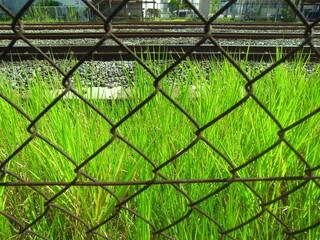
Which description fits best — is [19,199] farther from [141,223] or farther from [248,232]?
[248,232]

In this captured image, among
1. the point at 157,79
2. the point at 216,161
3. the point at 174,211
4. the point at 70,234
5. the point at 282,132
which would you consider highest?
the point at 157,79

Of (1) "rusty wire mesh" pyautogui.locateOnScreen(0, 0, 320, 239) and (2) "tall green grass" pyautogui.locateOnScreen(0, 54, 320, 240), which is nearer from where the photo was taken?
(1) "rusty wire mesh" pyautogui.locateOnScreen(0, 0, 320, 239)

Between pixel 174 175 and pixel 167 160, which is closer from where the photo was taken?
pixel 167 160

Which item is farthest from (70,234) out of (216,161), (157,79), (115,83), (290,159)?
(115,83)

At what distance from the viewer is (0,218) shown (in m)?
0.89

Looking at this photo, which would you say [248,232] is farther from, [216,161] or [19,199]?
[19,199]

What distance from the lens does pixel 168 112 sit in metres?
1.26

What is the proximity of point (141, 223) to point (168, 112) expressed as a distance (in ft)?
1.85

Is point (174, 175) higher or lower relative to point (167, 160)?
lower

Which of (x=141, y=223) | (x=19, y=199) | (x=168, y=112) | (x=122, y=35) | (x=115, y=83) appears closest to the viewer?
A: (x=141, y=223)

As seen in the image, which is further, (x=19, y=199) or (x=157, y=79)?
(x=19, y=199)

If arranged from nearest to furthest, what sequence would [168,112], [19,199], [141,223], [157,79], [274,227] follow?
[157,79] < [141,223] < [274,227] < [19,199] < [168,112]

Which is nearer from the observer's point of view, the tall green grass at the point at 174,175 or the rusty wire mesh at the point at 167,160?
the rusty wire mesh at the point at 167,160

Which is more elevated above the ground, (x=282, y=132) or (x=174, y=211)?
(x=282, y=132)
